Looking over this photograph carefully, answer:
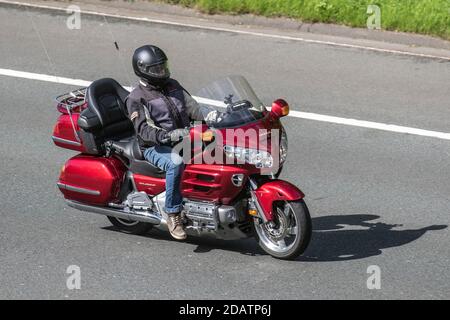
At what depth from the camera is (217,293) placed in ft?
28.1

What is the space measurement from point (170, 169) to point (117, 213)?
84 cm

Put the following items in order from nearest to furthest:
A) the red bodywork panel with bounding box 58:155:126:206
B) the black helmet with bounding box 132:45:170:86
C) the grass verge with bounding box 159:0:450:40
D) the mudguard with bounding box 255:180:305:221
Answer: the mudguard with bounding box 255:180:305:221 < the black helmet with bounding box 132:45:170:86 < the red bodywork panel with bounding box 58:155:126:206 < the grass verge with bounding box 159:0:450:40

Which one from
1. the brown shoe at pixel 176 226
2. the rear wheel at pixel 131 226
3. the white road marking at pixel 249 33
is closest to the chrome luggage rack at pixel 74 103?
the rear wheel at pixel 131 226

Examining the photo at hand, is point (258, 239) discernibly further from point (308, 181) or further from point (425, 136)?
point (425, 136)

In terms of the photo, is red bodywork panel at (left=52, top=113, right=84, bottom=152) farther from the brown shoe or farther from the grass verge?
the grass verge

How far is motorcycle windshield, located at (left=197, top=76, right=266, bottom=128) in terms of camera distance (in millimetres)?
8953

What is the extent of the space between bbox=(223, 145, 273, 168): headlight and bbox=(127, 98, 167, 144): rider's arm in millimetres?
636

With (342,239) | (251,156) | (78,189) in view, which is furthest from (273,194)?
(78,189)

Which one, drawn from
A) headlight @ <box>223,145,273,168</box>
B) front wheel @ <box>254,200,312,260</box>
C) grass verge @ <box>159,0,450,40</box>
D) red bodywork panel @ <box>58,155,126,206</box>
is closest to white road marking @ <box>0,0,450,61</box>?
grass verge @ <box>159,0,450,40</box>

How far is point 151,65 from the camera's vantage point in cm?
920

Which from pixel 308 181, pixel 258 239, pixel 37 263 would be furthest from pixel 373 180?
pixel 37 263

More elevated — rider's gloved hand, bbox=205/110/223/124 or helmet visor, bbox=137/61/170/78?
helmet visor, bbox=137/61/170/78

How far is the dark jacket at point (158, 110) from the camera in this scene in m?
9.21

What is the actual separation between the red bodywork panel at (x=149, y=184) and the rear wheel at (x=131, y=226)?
439 mm
